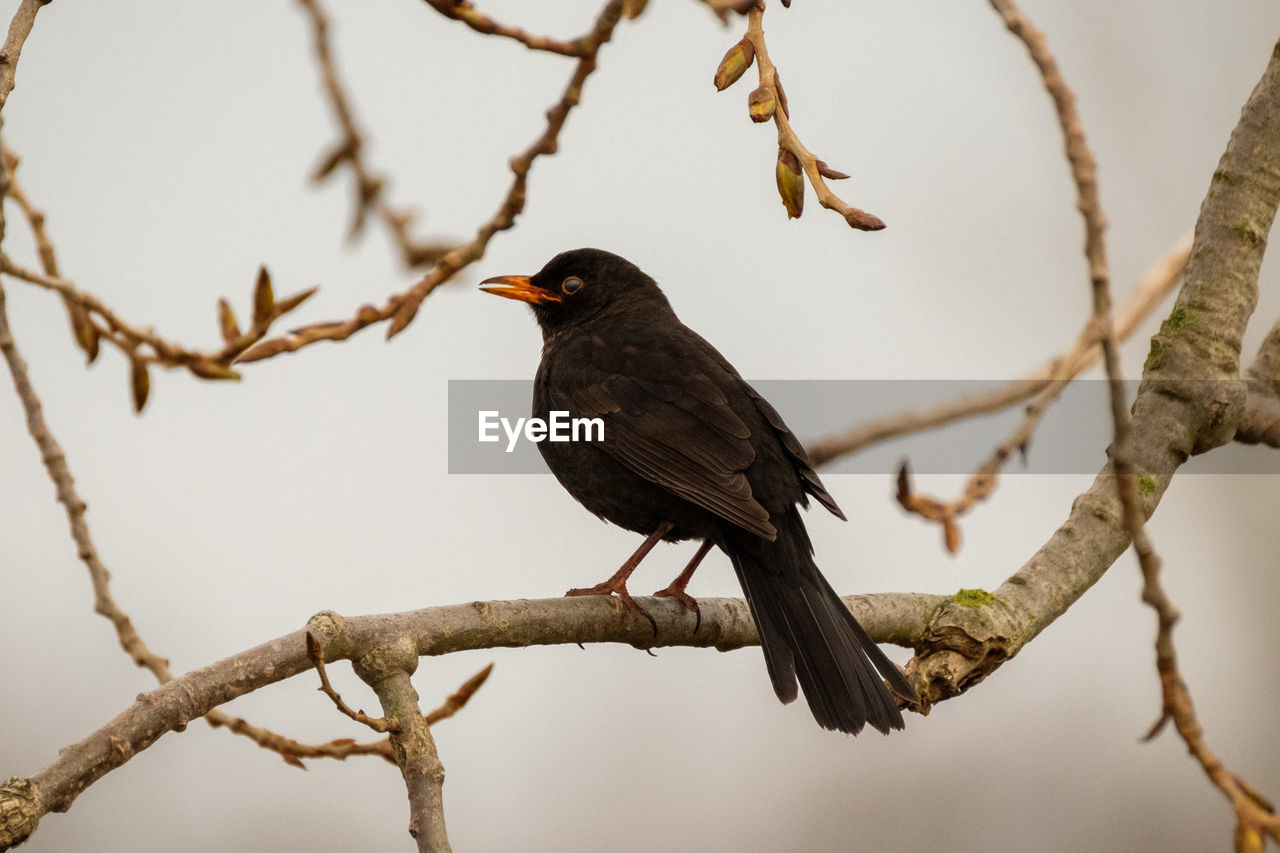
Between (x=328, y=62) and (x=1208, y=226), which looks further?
(x=1208, y=226)

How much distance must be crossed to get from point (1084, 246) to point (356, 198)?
1331mm

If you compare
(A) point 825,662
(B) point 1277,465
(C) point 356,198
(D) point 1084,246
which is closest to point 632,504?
(A) point 825,662

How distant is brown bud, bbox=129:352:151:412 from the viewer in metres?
2.90

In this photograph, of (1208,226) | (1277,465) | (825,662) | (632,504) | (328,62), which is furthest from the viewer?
(1277,465)

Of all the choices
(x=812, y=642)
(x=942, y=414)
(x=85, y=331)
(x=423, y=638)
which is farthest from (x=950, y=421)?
(x=85, y=331)

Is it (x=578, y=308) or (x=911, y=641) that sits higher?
(x=578, y=308)

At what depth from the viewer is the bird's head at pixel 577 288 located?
18.9ft

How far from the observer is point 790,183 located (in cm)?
283

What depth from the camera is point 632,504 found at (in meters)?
4.66

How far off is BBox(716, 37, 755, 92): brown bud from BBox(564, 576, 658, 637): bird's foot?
69.5 inches

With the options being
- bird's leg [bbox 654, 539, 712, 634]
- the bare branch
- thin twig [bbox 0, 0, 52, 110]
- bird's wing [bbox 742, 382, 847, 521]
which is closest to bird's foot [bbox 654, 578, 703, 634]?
bird's leg [bbox 654, 539, 712, 634]

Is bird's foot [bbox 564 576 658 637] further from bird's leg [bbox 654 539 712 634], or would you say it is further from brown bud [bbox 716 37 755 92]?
brown bud [bbox 716 37 755 92]

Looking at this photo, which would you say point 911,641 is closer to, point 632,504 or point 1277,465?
point 632,504

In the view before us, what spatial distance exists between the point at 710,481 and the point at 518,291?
5.83 ft
